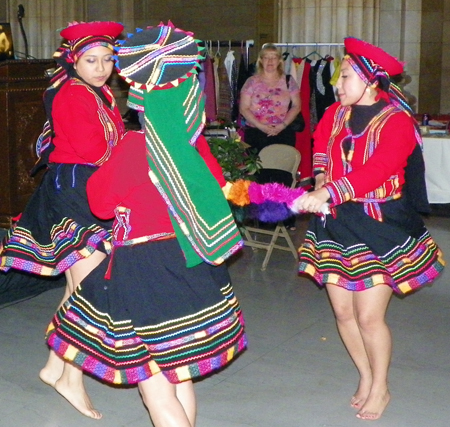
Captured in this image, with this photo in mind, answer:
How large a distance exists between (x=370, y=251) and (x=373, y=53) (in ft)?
2.70

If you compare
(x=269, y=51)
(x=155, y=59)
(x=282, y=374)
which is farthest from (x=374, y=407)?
(x=269, y=51)

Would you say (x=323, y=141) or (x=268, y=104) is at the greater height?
(x=323, y=141)

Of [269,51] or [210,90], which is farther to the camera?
[210,90]

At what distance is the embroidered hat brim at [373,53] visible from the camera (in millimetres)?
3402

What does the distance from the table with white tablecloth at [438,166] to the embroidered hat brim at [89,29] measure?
4.55 m

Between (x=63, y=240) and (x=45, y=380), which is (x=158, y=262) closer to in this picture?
Answer: (x=63, y=240)

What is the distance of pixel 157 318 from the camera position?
269cm

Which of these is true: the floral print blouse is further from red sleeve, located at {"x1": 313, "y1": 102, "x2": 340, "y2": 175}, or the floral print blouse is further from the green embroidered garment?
the green embroidered garment

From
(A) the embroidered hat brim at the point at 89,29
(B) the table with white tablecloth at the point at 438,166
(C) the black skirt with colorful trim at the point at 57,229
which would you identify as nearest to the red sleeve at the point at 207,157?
(C) the black skirt with colorful trim at the point at 57,229

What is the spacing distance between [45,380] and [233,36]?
32.7 feet

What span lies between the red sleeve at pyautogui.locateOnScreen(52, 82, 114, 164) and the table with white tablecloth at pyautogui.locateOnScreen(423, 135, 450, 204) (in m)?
4.67

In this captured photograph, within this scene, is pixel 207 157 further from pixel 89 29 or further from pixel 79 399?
pixel 79 399

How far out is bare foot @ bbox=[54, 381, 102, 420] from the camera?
369 cm

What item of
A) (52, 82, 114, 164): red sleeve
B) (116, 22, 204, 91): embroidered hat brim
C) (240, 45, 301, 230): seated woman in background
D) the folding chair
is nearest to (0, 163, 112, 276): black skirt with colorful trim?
(52, 82, 114, 164): red sleeve
